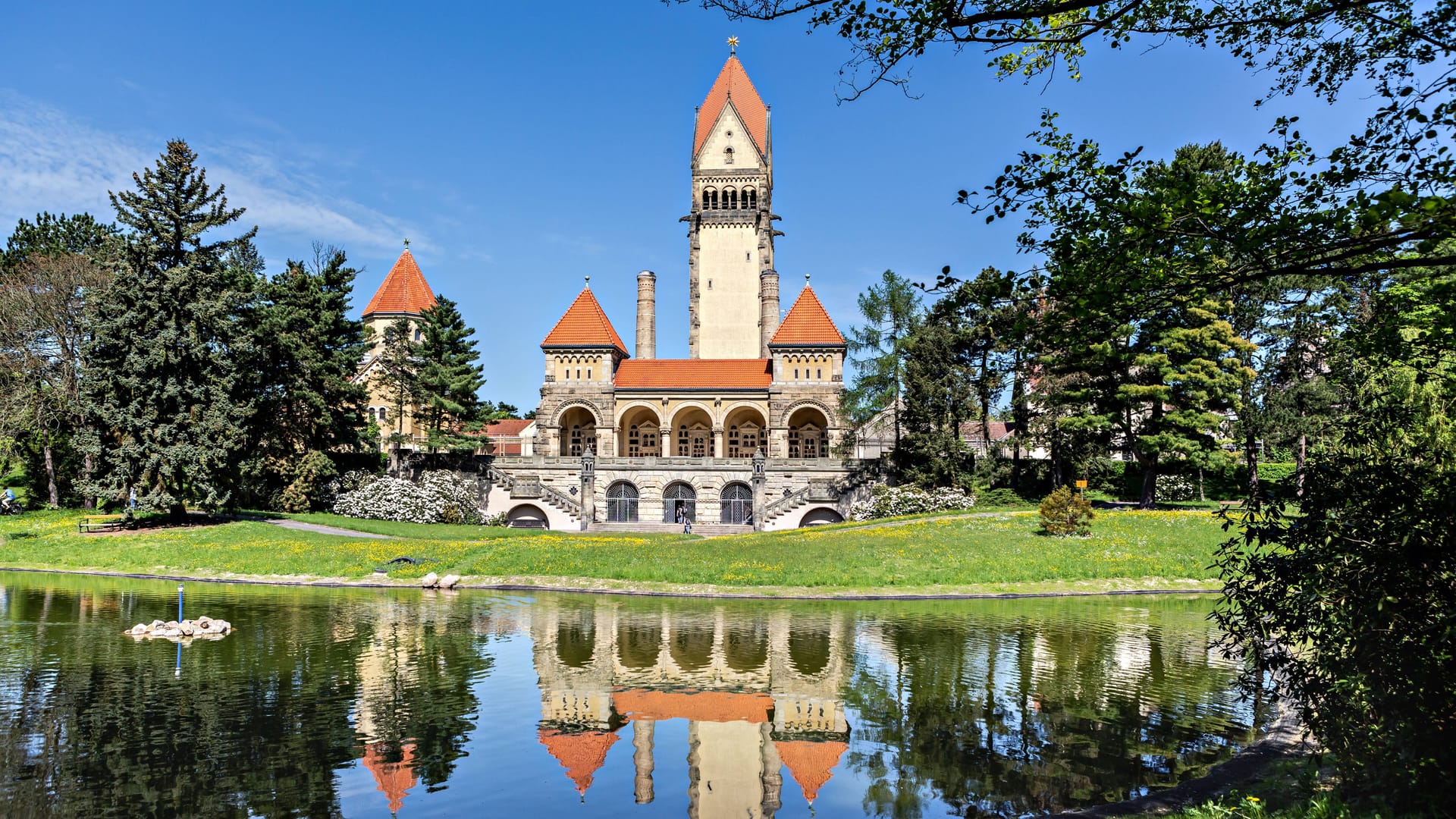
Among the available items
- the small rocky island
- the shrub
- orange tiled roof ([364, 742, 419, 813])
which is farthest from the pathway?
orange tiled roof ([364, 742, 419, 813])

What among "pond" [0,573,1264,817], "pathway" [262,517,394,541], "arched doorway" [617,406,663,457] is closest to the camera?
"pond" [0,573,1264,817]

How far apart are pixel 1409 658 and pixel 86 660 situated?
59.8 ft

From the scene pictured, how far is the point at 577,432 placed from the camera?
57875 millimetres

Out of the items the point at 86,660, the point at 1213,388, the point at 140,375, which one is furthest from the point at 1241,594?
the point at 140,375

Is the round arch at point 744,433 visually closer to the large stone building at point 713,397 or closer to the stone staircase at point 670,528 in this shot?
the large stone building at point 713,397

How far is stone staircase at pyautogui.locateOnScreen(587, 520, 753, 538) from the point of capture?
45.2m

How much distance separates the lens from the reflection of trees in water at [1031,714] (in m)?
9.02

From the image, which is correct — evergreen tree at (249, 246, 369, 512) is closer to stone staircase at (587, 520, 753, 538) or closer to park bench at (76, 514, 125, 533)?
park bench at (76, 514, 125, 533)

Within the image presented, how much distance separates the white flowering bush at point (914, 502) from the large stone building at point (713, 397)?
8.19ft

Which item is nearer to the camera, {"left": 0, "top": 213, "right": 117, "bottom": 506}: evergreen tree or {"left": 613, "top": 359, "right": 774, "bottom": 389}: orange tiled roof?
{"left": 0, "top": 213, "right": 117, "bottom": 506}: evergreen tree

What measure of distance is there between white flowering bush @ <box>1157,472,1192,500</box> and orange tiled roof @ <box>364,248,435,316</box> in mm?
52601

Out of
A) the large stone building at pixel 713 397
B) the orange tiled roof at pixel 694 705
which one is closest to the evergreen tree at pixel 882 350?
the large stone building at pixel 713 397

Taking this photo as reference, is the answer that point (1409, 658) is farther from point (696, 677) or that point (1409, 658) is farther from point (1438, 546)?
point (696, 677)

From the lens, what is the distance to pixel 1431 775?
667 centimetres
